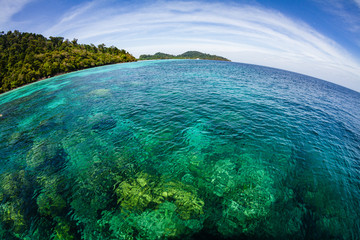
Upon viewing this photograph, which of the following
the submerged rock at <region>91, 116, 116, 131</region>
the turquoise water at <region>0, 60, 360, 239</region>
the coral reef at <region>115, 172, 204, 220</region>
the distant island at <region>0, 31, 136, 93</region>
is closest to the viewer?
the turquoise water at <region>0, 60, 360, 239</region>

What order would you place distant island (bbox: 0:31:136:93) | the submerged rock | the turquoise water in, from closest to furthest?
the turquoise water
the submerged rock
distant island (bbox: 0:31:136:93)

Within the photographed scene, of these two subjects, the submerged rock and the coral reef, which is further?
the submerged rock

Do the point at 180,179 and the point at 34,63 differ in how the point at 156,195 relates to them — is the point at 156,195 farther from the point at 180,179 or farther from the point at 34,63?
the point at 34,63

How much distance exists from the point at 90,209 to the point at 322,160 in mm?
16293

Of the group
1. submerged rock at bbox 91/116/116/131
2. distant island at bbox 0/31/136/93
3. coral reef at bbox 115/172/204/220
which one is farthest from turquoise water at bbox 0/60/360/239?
distant island at bbox 0/31/136/93

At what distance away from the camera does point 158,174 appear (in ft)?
25.9

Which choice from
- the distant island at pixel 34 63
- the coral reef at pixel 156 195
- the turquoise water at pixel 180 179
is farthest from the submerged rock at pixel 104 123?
the distant island at pixel 34 63

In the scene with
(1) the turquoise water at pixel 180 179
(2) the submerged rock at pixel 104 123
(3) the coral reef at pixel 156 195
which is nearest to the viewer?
(1) the turquoise water at pixel 180 179

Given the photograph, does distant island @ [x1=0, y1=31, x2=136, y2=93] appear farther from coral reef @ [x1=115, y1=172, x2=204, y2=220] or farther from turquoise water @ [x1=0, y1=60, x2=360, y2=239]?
coral reef @ [x1=115, y1=172, x2=204, y2=220]

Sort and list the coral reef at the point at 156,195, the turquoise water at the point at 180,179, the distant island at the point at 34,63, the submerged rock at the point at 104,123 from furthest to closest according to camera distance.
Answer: the distant island at the point at 34,63, the submerged rock at the point at 104,123, the coral reef at the point at 156,195, the turquoise water at the point at 180,179

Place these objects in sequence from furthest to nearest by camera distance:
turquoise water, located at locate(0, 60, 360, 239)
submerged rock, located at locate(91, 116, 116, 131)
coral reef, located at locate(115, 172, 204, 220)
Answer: submerged rock, located at locate(91, 116, 116, 131) < coral reef, located at locate(115, 172, 204, 220) < turquoise water, located at locate(0, 60, 360, 239)

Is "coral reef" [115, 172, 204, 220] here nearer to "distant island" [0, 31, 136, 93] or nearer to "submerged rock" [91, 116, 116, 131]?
"submerged rock" [91, 116, 116, 131]

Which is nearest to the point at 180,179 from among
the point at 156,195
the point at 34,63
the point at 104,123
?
the point at 156,195

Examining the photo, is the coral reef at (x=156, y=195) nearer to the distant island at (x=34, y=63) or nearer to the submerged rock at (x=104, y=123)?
the submerged rock at (x=104, y=123)
